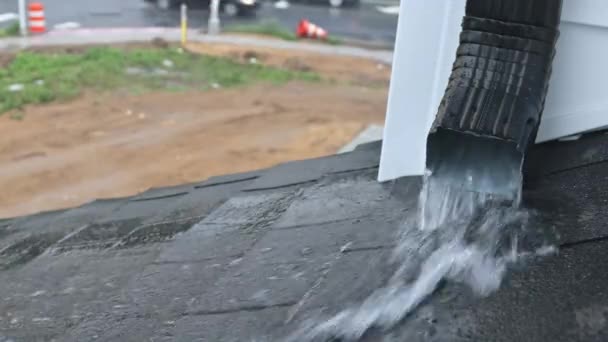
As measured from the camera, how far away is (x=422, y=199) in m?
2.30

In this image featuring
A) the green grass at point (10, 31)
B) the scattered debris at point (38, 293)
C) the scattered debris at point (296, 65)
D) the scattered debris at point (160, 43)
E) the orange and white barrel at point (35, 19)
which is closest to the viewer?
the scattered debris at point (38, 293)

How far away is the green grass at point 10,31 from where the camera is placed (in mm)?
18422

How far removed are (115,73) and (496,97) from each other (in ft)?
45.0

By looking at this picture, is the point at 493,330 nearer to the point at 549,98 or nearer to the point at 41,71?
the point at 549,98

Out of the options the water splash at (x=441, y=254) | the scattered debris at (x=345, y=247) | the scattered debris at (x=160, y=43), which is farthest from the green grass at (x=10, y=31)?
the water splash at (x=441, y=254)

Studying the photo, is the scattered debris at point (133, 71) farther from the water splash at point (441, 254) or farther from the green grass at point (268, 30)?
the water splash at point (441, 254)

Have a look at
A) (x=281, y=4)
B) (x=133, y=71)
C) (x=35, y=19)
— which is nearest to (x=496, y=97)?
(x=133, y=71)

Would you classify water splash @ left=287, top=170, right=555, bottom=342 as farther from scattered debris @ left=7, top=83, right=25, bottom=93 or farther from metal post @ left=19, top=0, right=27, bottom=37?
metal post @ left=19, top=0, right=27, bottom=37

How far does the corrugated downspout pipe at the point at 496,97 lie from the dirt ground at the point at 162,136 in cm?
709

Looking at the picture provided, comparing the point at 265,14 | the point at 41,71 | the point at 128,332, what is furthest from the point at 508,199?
the point at 265,14

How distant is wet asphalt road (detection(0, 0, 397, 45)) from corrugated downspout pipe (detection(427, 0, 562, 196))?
19.0 metres

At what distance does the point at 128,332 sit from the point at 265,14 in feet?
78.4

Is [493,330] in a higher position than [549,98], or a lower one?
lower

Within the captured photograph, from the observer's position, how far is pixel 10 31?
18703mm
